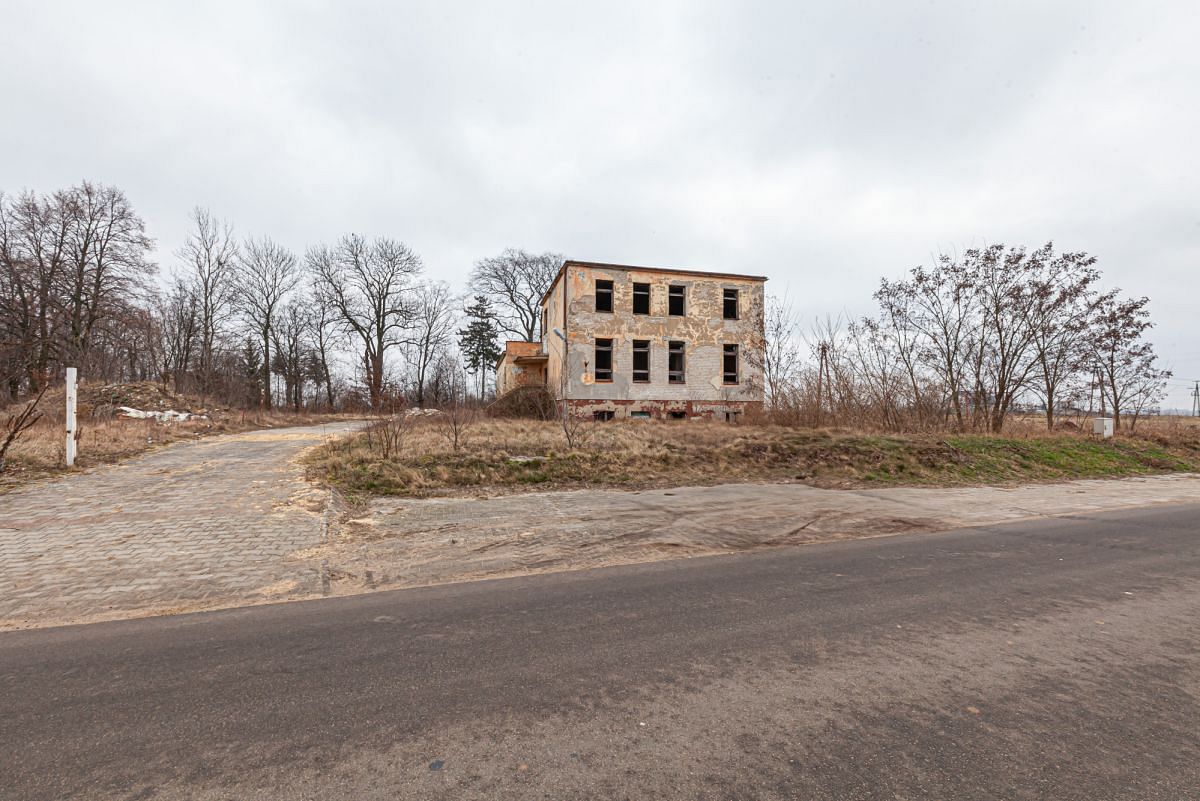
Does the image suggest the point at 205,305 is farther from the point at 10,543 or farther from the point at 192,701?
the point at 192,701

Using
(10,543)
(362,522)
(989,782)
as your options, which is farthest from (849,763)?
(10,543)

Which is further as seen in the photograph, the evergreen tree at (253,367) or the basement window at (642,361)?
the evergreen tree at (253,367)

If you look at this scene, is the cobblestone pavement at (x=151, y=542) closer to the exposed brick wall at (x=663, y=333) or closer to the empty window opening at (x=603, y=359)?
the exposed brick wall at (x=663, y=333)

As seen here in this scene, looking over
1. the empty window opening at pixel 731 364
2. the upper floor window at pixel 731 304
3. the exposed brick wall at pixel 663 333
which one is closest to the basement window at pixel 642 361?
the exposed brick wall at pixel 663 333

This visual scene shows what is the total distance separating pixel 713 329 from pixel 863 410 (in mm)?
9941

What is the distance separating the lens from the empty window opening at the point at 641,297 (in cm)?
2705

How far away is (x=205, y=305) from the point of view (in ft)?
118

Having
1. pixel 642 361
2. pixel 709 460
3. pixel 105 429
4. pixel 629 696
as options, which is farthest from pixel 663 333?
pixel 629 696

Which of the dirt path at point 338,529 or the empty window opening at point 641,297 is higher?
the empty window opening at point 641,297

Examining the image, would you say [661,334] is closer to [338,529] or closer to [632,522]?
[632,522]

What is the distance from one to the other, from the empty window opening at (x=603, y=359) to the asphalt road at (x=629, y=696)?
70.9 feet

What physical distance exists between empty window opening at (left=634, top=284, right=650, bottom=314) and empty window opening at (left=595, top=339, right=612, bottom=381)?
2.48 meters

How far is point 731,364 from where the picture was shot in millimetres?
27797

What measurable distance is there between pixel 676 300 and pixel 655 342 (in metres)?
2.72
